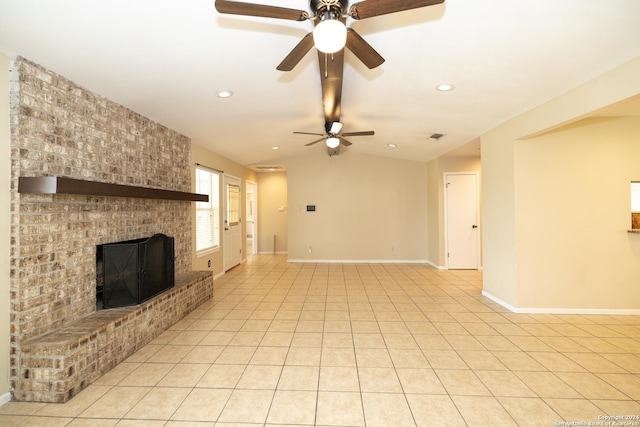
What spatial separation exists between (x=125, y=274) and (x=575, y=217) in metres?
5.33

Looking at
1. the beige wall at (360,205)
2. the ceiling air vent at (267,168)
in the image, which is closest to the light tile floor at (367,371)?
the beige wall at (360,205)

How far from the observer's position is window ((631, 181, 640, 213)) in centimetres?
377

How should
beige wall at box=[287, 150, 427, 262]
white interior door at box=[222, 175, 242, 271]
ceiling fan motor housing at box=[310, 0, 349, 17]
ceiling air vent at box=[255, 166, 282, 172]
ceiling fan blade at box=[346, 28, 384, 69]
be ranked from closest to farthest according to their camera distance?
ceiling fan motor housing at box=[310, 0, 349, 17], ceiling fan blade at box=[346, 28, 384, 69], white interior door at box=[222, 175, 242, 271], beige wall at box=[287, 150, 427, 262], ceiling air vent at box=[255, 166, 282, 172]

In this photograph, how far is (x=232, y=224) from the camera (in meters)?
6.92

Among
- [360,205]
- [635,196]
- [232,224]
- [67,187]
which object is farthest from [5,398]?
[635,196]

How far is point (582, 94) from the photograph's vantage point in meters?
2.79

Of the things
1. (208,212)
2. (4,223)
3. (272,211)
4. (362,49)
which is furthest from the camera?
(272,211)

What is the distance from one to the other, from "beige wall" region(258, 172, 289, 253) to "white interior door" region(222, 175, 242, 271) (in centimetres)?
182

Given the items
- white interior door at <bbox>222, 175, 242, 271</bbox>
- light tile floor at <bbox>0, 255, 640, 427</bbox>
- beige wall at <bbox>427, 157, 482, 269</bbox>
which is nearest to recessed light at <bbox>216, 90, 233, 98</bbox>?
light tile floor at <bbox>0, 255, 640, 427</bbox>

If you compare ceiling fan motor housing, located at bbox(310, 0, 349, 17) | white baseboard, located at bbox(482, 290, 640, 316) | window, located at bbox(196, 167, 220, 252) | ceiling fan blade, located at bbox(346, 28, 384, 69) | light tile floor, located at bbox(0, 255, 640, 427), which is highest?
ceiling fan motor housing, located at bbox(310, 0, 349, 17)

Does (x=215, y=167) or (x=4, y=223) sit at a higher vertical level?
(x=215, y=167)

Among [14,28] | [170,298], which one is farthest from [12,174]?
[170,298]

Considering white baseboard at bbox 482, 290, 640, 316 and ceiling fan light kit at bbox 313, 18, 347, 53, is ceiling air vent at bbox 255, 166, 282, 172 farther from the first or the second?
ceiling fan light kit at bbox 313, 18, 347, 53

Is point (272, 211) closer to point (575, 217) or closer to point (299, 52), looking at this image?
point (575, 217)
